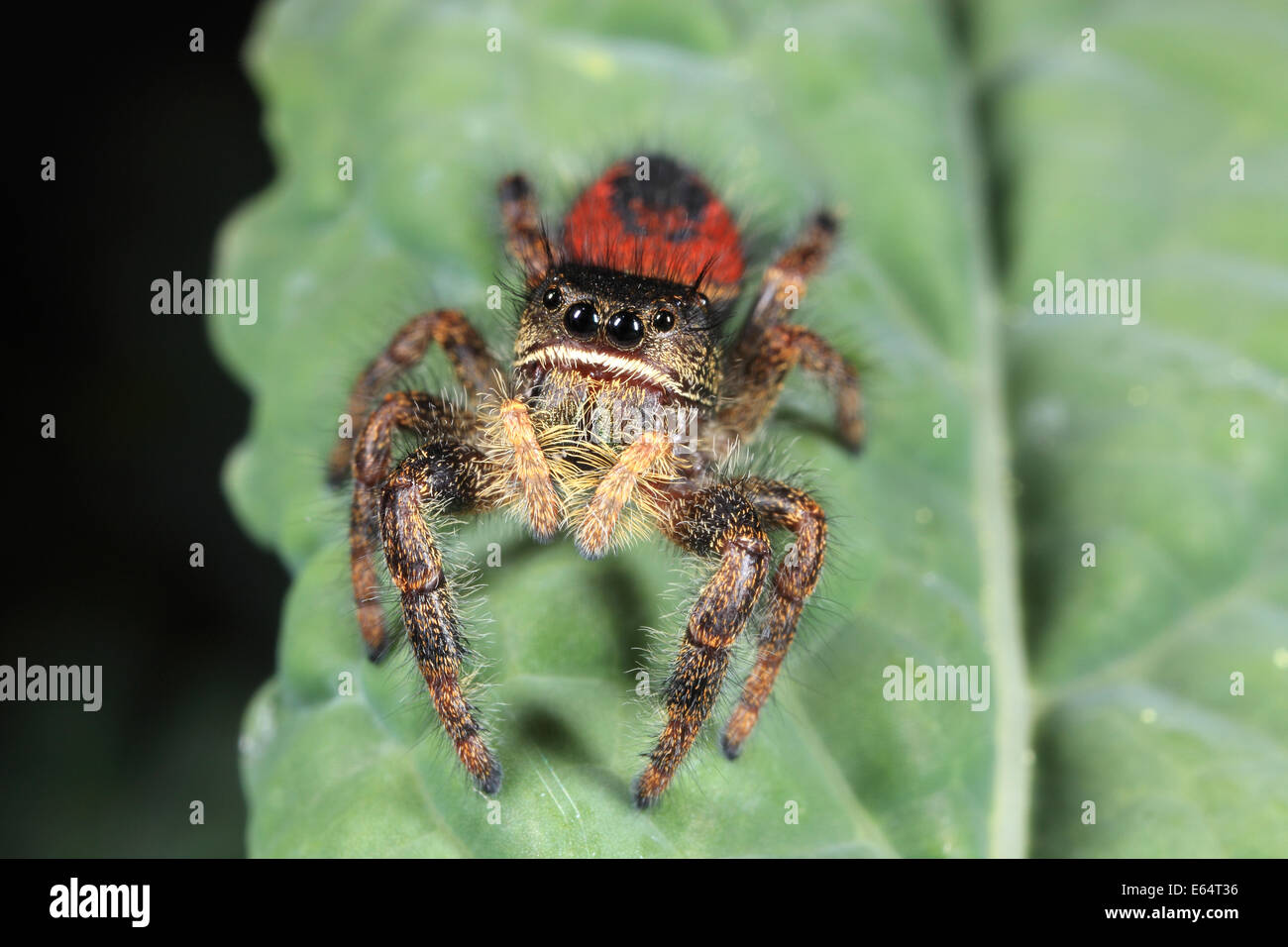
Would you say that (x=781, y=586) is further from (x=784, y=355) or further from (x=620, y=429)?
(x=784, y=355)

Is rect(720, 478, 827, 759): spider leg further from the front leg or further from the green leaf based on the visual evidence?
the front leg

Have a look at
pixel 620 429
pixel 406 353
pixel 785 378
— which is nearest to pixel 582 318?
pixel 620 429

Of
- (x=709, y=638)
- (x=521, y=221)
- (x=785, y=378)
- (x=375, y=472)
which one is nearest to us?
(x=709, y=638)

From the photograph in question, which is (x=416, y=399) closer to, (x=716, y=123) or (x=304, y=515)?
(x=304, y=515)

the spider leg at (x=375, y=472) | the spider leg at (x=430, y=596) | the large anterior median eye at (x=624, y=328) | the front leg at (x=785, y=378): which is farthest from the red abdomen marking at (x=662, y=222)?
the spider leg at (x=430, y=596)

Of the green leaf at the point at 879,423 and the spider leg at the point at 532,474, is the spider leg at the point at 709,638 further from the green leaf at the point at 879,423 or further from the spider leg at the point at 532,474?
the spider leg at the point at 532,474

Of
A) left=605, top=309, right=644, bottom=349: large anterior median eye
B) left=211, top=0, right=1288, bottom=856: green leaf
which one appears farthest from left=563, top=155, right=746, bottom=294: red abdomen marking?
left=605, top=309, right=644, bottom=349: large anterior median eye
